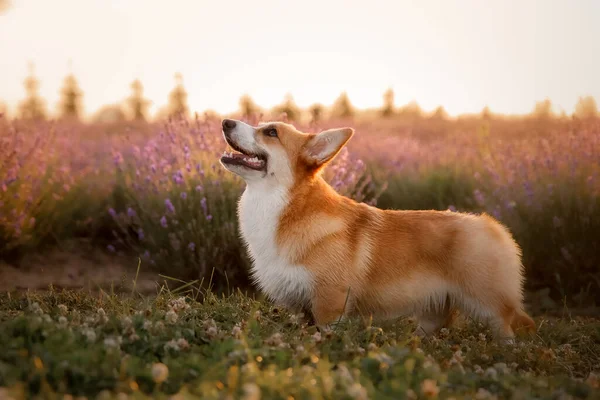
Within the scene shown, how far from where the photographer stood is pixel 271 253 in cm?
423

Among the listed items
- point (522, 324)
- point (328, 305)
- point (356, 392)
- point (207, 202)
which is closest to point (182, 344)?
point (356, 392)

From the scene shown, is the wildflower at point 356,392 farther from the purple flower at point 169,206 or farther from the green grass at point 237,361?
the purple flower at point 169,206

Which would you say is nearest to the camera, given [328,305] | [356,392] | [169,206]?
[356,392]

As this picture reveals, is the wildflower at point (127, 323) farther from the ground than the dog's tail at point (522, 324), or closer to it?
farther from the ground

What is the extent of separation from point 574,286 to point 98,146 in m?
9.51

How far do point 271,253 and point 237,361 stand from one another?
1.46 meters

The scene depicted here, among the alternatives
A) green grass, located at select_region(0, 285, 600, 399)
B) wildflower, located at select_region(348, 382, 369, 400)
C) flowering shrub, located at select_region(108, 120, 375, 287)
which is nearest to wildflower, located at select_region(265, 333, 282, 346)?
green grass, located at select_region(0, 285, 600, 399)

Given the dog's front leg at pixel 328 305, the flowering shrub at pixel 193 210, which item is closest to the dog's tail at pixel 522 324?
the dog's front leg at pixel 328 305

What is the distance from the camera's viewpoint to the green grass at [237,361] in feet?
8.15

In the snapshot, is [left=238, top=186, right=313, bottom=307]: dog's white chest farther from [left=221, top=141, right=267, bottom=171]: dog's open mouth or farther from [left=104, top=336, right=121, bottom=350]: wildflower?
[left=104, top=336, right=121, bottom=350]: wildflower

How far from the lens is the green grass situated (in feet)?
8.15

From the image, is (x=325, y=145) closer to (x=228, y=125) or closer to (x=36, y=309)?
(x=228, y=125)

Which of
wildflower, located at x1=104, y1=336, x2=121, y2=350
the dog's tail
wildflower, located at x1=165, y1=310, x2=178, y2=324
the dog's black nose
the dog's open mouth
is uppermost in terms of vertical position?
the dog's black nose

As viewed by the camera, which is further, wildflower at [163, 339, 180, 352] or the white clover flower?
wildflower at [163, 339, 180, 352]
